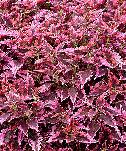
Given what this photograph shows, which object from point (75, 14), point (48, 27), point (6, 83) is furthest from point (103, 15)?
point (6, 83)

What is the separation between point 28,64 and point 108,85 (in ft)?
2.39

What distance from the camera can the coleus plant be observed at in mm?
3170

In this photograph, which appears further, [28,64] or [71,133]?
[28,64]

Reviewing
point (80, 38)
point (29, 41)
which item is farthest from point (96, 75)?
point (29, 41)

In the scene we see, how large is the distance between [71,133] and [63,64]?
57 centimetres

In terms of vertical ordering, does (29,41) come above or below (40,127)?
above

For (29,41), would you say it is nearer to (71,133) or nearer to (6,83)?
(6,83)

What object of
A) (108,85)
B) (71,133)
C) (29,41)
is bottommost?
(71,133)

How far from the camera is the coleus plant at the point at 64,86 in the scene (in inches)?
125

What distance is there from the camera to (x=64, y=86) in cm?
333

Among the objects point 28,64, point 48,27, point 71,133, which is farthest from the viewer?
point 48,27

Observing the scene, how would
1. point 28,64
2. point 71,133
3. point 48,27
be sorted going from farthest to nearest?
point 48,27, point 28,64, point 71,133

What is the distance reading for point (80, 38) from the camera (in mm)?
3521

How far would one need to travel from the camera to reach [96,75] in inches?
130
